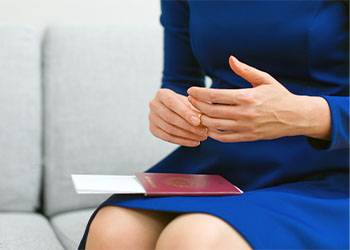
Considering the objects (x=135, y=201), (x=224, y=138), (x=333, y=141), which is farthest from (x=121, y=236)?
(x=333, y=141)

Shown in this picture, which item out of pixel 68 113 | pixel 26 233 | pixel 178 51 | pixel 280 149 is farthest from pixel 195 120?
pixel 68 113

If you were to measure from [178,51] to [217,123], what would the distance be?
1.30 ft

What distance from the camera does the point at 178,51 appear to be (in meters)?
1.05

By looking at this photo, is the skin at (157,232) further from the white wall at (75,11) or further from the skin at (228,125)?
the white wall at (75,11)

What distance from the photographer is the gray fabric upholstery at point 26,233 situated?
0.97 m

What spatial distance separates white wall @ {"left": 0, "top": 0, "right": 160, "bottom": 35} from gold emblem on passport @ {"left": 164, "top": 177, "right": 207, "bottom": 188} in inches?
30.3

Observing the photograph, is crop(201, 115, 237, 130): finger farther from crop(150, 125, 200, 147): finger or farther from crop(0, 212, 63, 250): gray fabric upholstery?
crop(0, 212, 63, 250): gray fabric upholstery

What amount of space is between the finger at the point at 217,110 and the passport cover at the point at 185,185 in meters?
0.12

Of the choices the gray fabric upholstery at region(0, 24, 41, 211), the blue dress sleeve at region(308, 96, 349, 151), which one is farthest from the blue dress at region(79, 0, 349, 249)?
the gray fabric upholstery at region(0, 24, 41, 211)

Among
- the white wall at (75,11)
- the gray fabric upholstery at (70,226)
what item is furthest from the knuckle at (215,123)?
the white wall at (75,11)

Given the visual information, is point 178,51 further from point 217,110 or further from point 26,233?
point 26,233

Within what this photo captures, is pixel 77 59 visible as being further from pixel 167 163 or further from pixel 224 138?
pixel 224 138

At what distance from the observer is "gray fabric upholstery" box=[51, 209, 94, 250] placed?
40.6 inches

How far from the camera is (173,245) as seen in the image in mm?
603
